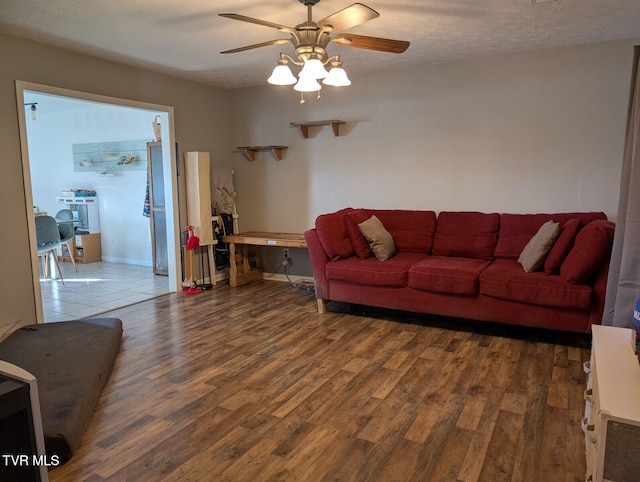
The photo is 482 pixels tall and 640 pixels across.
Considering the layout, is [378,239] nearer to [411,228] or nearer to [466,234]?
[411,228]

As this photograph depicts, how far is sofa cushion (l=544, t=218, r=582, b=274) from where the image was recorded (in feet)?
10.5

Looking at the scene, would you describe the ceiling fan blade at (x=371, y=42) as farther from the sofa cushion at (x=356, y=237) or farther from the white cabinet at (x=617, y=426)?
the white cabinet at (x=617, y=426)

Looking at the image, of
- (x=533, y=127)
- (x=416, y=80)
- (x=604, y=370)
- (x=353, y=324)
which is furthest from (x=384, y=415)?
(x=416, y=80)

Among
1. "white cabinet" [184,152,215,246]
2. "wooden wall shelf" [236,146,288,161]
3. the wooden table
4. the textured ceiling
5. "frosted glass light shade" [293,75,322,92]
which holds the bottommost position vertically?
the wooden table

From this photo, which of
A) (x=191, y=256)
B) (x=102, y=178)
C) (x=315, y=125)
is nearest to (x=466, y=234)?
(x=315, y=125)

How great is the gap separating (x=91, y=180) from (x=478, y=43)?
590cm

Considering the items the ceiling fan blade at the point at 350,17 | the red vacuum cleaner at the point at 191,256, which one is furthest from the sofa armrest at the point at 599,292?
the red vacuum cleaner at the point at 191,256

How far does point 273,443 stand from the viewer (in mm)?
2064

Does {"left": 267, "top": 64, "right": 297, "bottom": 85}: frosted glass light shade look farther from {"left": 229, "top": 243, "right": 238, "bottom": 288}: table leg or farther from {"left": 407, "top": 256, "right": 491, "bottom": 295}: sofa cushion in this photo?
{"left": 229, "top": 243, "right": 238, "bottom": 288}: table leg

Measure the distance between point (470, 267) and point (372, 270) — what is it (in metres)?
0.79

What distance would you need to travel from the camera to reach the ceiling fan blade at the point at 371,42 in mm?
2568

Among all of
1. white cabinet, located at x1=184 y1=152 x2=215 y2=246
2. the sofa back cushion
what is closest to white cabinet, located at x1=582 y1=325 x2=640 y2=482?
the sofa back cushion

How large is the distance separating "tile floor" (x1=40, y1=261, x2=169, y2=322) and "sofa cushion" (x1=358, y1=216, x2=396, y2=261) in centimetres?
239

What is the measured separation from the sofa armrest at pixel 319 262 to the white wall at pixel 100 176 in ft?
10.9
